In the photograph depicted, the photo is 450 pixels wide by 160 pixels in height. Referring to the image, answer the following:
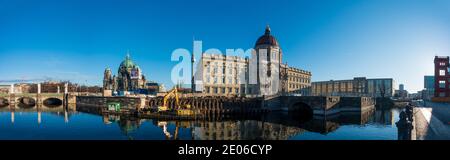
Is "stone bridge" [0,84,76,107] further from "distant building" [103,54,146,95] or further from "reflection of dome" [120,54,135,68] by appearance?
"reflection of dome" [120,54,135,68]

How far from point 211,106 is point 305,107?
2426 cm

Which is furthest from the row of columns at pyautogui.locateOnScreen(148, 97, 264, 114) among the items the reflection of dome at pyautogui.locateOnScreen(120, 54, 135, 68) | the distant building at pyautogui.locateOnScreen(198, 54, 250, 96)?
the reflection of dome at pyautogui.locateOnScreen(120, 54, 135, 68)

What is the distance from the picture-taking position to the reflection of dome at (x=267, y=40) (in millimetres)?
91375

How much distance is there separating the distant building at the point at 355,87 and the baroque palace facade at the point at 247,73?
214 ft

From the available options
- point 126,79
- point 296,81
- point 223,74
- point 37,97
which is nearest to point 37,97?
point 37,97

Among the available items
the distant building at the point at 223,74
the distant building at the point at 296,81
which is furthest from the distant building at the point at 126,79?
the distant building at the point at 296,81

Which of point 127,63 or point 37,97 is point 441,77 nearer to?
point 127,63

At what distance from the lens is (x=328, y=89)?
156250 mm

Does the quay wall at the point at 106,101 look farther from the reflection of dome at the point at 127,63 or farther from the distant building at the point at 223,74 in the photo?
the reflection of dome at the point at 127,63

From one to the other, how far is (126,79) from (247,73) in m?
54.9

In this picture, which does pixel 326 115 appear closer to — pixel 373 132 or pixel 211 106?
pixel 373 132

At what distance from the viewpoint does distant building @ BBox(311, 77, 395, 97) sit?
151 metres

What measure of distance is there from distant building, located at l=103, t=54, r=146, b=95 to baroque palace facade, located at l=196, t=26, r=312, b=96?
109 feet
